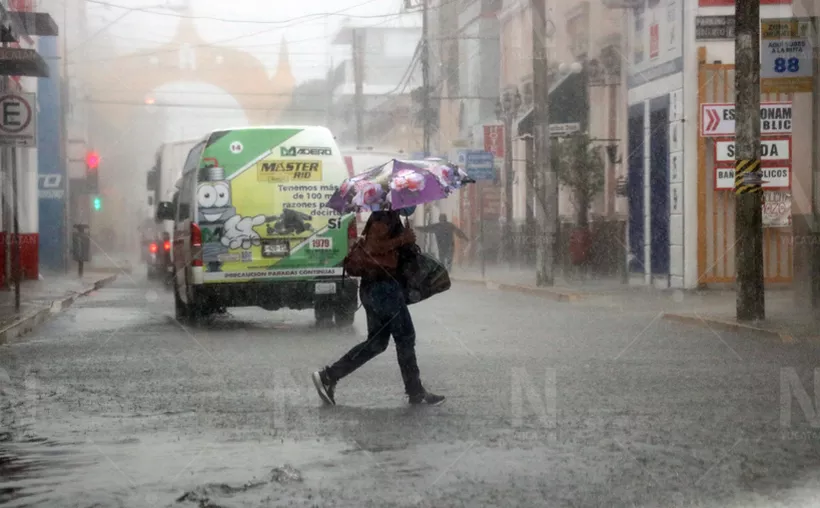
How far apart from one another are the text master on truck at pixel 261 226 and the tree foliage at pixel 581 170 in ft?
49.6

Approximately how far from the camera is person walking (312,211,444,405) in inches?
431

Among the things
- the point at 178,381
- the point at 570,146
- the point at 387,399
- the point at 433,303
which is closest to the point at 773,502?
the point at 387,399

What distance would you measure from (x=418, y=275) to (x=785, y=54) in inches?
373

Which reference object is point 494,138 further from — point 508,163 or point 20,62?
point 20,62

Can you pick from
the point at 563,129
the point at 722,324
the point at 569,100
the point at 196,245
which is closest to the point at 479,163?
the point at 569,100

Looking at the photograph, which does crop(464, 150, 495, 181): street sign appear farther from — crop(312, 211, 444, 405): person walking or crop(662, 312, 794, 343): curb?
crop(312, 211, 444, 405): person walking

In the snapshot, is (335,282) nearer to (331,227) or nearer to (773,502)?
(331,227)

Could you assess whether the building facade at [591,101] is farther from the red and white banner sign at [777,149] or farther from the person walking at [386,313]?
the person walking at [386,313]

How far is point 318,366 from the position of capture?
14008mm

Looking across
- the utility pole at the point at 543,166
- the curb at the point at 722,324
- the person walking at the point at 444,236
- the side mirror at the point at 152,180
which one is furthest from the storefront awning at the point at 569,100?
the curb at the point at 722,324

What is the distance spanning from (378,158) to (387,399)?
29846mm

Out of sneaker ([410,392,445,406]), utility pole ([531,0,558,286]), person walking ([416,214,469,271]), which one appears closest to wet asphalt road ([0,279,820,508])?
sneaker ([410,392,445,406])

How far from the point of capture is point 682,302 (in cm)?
2434

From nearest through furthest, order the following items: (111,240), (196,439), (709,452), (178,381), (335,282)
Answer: (709,452) < (196,439) < (178,381) < (335,282) < (111,240)
